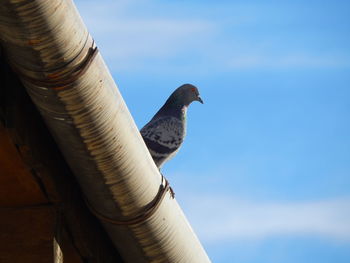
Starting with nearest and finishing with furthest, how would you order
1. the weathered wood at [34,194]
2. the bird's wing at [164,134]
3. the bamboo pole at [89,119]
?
the bamboo pole at [89,119] < the weathered wood at [34,194] < the bird's wing at [164,134]

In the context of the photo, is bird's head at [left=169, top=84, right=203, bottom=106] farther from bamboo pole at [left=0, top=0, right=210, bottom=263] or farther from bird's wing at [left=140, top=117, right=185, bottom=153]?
bamboo pole at [left=0, top=0, right=210, bottom=263]

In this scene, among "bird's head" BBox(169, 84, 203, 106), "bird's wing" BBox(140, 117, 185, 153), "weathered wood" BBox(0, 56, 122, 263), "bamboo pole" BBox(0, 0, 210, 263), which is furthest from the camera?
"bird's head" BBox(169, 84, 203, 106)

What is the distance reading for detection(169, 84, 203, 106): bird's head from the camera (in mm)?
8570

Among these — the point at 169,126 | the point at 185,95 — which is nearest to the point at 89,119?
the point at 169,126

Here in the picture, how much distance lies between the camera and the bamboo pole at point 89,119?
114 inches

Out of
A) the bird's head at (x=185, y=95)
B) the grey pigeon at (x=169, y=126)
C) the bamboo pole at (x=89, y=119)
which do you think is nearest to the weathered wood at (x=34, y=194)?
the bamboo pole at (x=89, y=119)

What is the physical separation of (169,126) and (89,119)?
14.9ft

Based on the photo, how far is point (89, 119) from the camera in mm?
3170

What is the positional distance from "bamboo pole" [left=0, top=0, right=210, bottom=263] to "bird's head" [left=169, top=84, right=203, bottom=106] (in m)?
4.81

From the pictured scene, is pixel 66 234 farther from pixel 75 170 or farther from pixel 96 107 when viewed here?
pixel 96 107

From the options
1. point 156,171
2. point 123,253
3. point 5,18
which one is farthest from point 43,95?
point 123,253

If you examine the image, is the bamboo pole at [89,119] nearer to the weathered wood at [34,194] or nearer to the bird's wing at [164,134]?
the weathered wood at [34,194]

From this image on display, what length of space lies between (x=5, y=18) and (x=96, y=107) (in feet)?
1.89

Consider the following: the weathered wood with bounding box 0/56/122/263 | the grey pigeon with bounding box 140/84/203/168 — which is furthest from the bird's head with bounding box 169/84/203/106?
the weathered wood with bounding box 0/56/122/263
